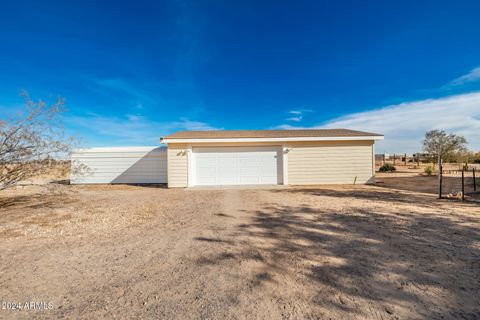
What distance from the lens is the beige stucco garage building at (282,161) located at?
11164 mm

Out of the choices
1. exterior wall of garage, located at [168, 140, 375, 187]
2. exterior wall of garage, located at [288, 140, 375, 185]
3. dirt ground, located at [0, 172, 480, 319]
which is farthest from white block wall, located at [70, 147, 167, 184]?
exterior wall of garage, located at [288, 140, 375, 185]

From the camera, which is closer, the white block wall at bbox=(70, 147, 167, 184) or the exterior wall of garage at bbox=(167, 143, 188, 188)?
the exterior wall of garage at bbox=(167, 143, 188, 188)

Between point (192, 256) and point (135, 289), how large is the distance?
872 mm

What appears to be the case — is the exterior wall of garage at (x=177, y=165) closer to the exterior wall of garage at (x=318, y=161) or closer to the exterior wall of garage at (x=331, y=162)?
the exterior wall of garage at (x=318, y=161)

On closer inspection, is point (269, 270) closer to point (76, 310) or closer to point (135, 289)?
point (135, 289)

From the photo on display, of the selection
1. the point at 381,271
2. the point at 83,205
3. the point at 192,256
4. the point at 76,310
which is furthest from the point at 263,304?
the point at 83,205

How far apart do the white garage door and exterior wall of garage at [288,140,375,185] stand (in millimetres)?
954

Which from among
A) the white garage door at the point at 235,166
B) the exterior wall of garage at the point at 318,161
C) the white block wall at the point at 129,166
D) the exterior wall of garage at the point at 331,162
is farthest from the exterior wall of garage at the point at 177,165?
the exterior wall of garage at the point at 331,162

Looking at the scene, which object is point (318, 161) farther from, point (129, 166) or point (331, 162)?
point (129, 166)

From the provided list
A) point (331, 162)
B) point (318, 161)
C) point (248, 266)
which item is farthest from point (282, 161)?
point (248, 266)

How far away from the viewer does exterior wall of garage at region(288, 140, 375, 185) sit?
11.2 metres

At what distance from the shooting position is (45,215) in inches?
216

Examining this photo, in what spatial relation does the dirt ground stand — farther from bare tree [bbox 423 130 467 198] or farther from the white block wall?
bare tree [bbox 423 130 467 198]

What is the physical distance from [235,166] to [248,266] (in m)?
8.68
